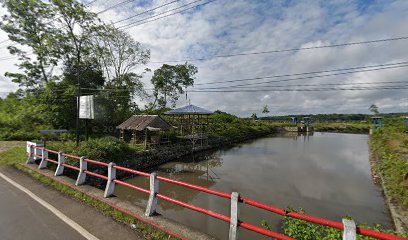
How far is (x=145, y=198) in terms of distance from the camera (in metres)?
9.25

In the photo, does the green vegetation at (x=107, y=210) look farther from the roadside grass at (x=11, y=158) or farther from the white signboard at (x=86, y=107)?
the white signboard at (x=86, y=107)

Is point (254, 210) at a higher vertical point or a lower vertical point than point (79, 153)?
lower

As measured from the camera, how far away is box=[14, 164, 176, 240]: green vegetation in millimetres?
3626

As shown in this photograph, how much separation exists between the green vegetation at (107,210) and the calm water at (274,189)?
2.93m

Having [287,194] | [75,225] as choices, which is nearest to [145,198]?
[75,225]

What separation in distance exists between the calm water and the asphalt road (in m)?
3.82

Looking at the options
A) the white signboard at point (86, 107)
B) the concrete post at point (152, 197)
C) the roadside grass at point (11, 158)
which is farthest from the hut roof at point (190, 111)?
the concrete post at point (152, 197)

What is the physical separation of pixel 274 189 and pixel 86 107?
10285 mm

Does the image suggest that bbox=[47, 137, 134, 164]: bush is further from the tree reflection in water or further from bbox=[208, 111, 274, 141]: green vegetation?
bbox=[208, 111, 274, 141]: green vegetation

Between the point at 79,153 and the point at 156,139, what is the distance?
7212 mm

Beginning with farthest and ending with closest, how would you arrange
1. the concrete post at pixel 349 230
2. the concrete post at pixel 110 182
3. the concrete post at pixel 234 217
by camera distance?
the concrete post at pixel 110 182 → the concrete post at pixel 234 217 → the concrete post at pixel 349 230

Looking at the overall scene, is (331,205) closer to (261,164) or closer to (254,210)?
(254,210)

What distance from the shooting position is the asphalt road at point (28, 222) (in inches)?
145

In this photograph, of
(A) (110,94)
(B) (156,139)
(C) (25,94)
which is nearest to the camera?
(B) (156,139)
